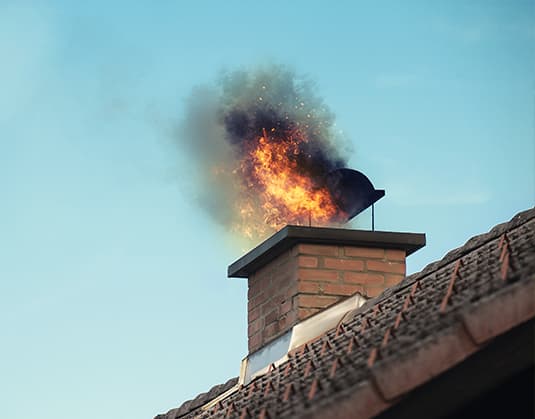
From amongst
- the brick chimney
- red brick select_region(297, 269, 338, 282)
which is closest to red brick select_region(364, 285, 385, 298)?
the brick chimney

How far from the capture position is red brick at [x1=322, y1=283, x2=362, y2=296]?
10.8 meters

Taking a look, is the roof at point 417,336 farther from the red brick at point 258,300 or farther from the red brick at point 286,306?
the red brick at point 258,300

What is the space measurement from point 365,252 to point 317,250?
416 millimetres

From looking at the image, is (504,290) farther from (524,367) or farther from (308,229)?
(308,229)

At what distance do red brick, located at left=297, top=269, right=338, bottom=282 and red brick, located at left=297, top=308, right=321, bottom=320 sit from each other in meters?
0.27

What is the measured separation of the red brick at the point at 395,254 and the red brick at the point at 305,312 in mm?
808

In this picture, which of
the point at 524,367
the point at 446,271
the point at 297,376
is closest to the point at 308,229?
the point at 446,271

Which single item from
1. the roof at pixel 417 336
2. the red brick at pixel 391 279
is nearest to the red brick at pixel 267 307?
the red brick at pixel 391 279

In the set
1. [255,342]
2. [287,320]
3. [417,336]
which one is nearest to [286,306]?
[287,320]

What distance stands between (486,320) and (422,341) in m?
0.29

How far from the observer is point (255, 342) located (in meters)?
11.3

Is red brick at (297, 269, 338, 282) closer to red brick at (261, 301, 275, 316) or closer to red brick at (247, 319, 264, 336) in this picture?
red brick at (261, 301, 275, 316)

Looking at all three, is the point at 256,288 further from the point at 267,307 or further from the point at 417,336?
the point at 417,336

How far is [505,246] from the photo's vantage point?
7.71m
